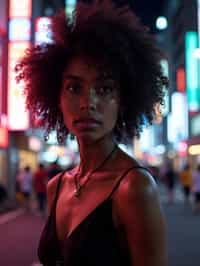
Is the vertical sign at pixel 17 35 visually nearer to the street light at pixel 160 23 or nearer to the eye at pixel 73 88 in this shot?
the street light at pixel 160 23

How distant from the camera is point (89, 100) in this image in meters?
1.69

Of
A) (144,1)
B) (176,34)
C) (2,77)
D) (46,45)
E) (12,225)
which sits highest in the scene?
(176,34)

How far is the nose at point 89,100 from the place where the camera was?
1678 mm

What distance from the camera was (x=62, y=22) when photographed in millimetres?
1931

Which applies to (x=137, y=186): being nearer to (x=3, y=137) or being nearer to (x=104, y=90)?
(x=104, y=90)

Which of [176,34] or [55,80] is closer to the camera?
[55,80]

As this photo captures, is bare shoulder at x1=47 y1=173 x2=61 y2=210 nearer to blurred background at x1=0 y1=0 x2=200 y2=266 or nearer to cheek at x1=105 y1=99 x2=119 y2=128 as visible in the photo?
blurred background at x1=0 y1=0 x2=200 y2=266

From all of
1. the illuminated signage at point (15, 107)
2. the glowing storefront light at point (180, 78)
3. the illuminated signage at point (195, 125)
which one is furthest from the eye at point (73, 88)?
the illuminated signage at point (195, 125)

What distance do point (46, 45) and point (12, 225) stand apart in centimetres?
1093

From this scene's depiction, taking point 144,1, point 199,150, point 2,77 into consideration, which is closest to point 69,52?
point 144,1

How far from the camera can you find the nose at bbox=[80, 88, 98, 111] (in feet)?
5.50

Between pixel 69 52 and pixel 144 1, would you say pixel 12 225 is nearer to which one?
pixel 144 1

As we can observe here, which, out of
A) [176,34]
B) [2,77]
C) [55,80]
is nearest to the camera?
[55,80]

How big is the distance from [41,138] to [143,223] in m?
20.9
